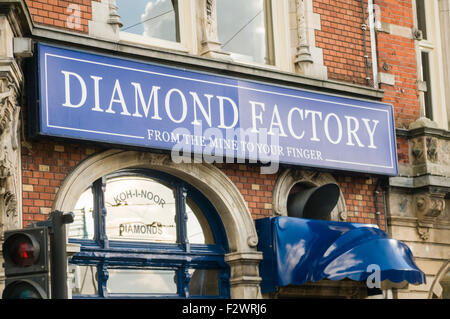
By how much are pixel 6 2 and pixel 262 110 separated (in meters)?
4.07

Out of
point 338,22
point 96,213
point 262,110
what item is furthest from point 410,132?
point 96,213

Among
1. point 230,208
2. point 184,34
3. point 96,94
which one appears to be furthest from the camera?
point 184,34

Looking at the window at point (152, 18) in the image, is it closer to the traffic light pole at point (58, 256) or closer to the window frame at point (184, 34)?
the window frame at point (184, 34)

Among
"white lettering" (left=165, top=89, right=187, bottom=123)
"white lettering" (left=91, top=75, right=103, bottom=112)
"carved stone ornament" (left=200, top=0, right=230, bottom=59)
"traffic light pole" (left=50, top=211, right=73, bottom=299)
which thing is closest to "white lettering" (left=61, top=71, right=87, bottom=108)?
"white lettering" (left=91, top=75, right=103, bottom=112)

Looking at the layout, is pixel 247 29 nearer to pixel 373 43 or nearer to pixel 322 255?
→ pixel 373 43

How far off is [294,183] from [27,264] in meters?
6.80

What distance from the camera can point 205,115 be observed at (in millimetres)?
12734

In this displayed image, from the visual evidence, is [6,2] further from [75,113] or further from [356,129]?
[356,129]

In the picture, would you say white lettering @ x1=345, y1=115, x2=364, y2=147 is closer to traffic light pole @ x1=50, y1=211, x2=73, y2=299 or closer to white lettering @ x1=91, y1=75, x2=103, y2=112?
white lettering @ x1=91, y1=75, x2=103, y2=112

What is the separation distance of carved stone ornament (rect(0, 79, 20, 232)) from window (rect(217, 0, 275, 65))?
3.97m

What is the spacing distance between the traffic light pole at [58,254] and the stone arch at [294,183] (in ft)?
20.1

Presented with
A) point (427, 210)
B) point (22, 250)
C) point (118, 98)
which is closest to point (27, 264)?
point (22, 250)

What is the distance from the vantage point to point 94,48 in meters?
12.0

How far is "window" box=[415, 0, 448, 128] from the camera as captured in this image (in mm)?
16281
